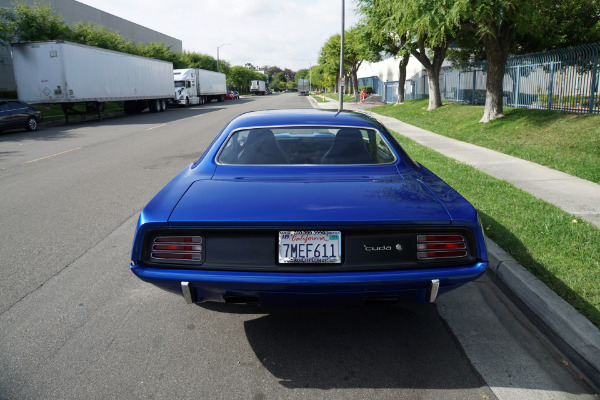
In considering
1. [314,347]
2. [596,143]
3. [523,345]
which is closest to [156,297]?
[314,347]

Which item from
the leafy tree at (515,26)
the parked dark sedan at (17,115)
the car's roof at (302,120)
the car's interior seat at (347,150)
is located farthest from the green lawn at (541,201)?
the parked dark sedan at (17,115)

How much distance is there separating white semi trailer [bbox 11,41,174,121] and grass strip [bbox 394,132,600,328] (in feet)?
71.1

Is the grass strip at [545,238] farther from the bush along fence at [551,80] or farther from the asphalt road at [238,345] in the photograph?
the bush along fence at [551,80]

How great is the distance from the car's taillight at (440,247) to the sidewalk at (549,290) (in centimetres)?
101

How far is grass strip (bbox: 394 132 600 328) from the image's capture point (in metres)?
3.61

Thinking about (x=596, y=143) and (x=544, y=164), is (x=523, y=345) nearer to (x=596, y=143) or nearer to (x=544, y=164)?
(x=544, y=164)

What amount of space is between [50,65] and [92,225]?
20.6 metres

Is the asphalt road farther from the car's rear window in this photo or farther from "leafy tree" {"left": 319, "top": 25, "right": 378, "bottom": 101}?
"leafy tree" {"left": 319, "top": 25, "right": 378, "bottom": 101}

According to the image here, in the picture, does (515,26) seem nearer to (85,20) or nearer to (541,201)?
(541,201)

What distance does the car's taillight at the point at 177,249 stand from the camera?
269 cm

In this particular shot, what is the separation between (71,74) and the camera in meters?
23.1

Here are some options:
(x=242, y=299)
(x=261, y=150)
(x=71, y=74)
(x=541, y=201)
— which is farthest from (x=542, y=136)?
(x=71, y=74)

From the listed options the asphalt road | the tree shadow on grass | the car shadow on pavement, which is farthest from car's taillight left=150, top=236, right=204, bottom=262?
the tree shadow on grass

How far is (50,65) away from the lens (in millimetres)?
22672
